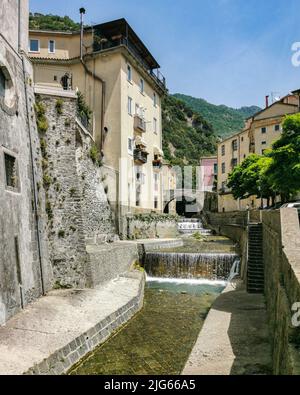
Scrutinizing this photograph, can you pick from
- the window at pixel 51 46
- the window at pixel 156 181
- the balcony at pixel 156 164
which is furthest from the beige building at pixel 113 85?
the window at pixel 156 181

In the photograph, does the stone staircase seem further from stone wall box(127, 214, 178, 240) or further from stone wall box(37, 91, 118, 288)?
stone wall box(127, 214, 178, 240)

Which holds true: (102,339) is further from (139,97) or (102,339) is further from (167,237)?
(139,97)

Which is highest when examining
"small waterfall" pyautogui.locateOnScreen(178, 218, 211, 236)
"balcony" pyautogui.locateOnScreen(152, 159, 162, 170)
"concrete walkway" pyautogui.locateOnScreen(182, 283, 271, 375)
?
"balcony" pyautogui.locateOnScreen(152, 159, 162, 170)

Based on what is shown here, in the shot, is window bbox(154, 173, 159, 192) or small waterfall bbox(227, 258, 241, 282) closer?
small waterfall bbox(227, 258, 241, 282)

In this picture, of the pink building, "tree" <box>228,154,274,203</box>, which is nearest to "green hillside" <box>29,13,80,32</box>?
the pink building

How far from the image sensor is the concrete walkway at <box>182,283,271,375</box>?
23.4 feet

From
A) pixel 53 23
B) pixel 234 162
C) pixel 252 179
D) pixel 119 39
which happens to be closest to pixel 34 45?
pixel 119 39

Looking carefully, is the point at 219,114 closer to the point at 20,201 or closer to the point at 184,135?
the point at 184,135

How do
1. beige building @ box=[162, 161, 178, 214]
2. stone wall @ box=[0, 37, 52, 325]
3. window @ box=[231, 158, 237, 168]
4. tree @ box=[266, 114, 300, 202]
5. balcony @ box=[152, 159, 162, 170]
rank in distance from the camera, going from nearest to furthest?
stone wall @ box=[0, 37, 52, 325]
tree @ box=[266, 114, 300, 202]
balcony @ box=[152, 159, 162, 170]
beige building @ box=[162, 161, 178, 214]
window @ box=[231, 158, 237, 168]

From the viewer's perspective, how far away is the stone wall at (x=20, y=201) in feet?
32.0

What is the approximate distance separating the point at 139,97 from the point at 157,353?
23618 millimetres

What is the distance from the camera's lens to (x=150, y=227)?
90.1ft

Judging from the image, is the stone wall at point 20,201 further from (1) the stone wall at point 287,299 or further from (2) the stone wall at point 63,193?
(1) the stone wall at point 287,299

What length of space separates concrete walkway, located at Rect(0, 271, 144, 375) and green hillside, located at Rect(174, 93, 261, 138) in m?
124
